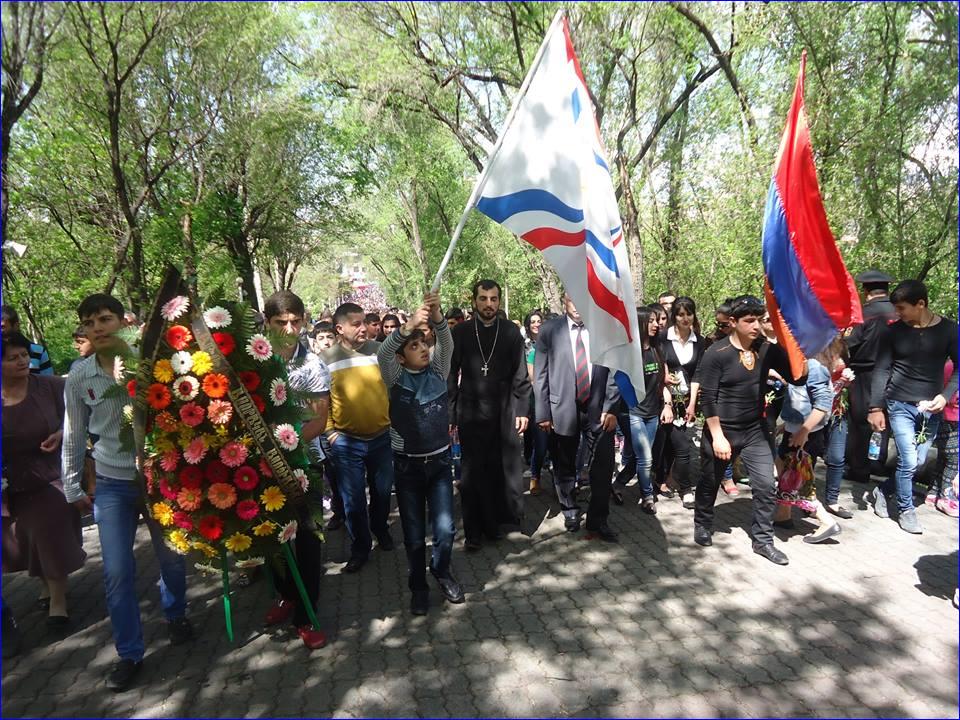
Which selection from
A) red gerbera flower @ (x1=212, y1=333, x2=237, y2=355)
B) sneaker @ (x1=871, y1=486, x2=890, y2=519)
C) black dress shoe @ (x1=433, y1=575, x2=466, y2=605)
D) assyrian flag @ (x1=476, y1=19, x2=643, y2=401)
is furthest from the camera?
sneaker @ (x1=871, y1=486, x2=890, y2=519)

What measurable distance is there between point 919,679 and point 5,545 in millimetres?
5506

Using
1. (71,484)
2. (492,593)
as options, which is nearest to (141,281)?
(71,484)

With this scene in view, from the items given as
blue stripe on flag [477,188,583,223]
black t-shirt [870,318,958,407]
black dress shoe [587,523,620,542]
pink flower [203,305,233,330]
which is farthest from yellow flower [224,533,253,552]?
black t-shirt [870,318,958,407]

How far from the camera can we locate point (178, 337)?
2902mm

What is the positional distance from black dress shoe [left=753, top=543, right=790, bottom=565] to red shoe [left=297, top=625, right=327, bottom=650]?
3.28 metres

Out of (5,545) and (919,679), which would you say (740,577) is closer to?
(919,679)

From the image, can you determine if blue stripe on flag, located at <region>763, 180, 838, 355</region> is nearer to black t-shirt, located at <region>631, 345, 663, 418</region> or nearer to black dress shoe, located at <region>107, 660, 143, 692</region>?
black t-shirt, located at <region>631, 345, 663, 418</region>

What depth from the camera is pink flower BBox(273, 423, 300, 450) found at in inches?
121

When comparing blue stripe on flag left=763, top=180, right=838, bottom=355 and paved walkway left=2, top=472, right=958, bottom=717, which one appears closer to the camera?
paved walkway left=2, top=472, right=958, bottom=717

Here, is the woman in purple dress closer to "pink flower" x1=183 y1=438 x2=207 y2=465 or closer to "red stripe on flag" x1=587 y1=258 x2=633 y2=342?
"pink flower" x1=183 y1=438 x2=207 y2=465

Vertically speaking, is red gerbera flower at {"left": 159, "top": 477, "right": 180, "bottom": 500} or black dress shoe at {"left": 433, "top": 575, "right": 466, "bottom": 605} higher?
red gerbera flower at {"left": 159, "top": 477, "right": 180, "bottom": 500}

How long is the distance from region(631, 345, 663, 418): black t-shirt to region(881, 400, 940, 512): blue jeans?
6.50 feet

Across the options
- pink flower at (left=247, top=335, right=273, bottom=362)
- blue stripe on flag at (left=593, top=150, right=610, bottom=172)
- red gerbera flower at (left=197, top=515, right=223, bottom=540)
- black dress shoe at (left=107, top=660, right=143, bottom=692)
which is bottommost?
black dress shoe at (left=107, top=660, right=143, bottom=692)

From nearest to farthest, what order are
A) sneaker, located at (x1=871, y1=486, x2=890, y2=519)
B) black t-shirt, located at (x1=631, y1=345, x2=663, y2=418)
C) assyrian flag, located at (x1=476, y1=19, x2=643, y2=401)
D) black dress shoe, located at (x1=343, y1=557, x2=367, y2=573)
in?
assyrian flag, located at (x1=476, y1=19, x2=643, y2=401) → black dress shoe, located at (x1=343, y1=557, x2=367, y2=573) → sneaker, located at (x1=871, y1=486, x2=890, y2=519) → black t-shirt, located at (x1=631, y1=345, x2=663, y2=418)
